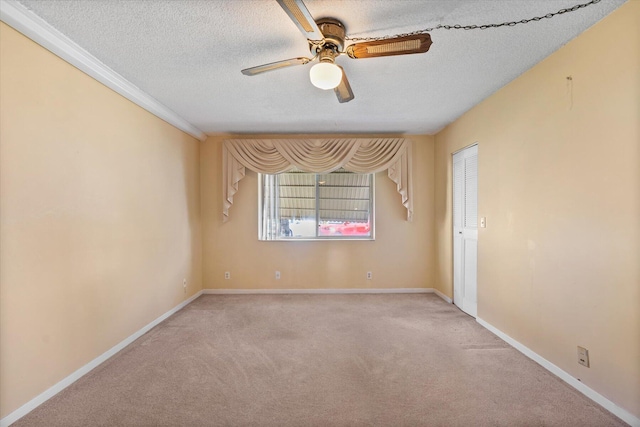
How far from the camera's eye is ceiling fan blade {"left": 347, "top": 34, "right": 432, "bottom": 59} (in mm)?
1610

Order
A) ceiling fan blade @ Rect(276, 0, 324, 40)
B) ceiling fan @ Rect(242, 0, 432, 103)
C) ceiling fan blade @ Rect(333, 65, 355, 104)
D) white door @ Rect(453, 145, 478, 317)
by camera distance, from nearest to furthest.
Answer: ceiling fan blade @ Rect(276, 0, 324, 40)
ceiling fan @ Rect(242, 0, 432, 103)
ceiling fan blade @ Rect(333, 65, 355, 104)
white door @ Rect(453, 145, 478, 317)

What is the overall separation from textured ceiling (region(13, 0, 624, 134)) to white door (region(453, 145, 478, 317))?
0.68 metres

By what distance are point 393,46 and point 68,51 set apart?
7.12ft

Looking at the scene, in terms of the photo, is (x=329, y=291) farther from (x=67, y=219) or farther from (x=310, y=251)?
(x=67, y=219)

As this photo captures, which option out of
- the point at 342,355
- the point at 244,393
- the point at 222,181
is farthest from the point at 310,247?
the point at 244,393

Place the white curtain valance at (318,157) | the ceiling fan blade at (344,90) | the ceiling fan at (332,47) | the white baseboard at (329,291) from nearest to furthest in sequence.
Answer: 1. the ceiling fan at (332,47)
2. the ceiling fan blade at (344,90)
3. the white curtain valance at (318,157)
4. the white baseboard at (329,291)

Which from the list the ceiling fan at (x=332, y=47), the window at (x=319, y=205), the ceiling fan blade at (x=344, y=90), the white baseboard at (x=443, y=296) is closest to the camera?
the ceiling fan at (x=332, y=47)

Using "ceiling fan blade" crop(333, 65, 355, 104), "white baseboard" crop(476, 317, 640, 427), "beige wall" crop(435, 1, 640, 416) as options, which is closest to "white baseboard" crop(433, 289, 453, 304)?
"beige wall" crop(435, 1, 640, 416)

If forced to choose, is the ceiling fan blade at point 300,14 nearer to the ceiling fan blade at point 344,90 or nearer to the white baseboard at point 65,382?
the ceiling fan blade at point 344,90

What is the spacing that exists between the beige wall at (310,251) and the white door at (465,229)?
2.03ft

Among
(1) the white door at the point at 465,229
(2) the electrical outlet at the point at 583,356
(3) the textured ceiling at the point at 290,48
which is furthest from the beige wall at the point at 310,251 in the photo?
(2) the electrical outlet at the point at 583,356

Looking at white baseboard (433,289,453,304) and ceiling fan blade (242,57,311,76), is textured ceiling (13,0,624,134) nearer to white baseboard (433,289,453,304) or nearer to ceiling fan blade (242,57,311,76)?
ceiling fan blade (242,57,311,76)

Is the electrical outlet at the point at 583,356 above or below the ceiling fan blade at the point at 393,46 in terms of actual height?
below

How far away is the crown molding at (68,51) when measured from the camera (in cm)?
165
